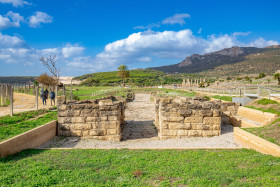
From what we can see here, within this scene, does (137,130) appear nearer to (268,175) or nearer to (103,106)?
(103,106)

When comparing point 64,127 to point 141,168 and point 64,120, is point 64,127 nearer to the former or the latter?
point 64,120

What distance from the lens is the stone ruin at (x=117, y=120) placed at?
9.22 meters

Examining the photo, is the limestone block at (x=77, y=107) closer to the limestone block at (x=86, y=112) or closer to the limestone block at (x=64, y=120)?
the limestone block at (x=86, y=112)

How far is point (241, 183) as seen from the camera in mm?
4203

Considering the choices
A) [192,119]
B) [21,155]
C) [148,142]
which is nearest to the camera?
[21,155]

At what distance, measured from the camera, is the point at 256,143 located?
6766mm

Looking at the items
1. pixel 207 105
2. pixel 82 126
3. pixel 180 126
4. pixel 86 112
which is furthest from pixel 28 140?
pixel 207 105

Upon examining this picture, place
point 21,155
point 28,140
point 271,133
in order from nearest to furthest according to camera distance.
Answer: point 21,155
point 28,140
point 271,133

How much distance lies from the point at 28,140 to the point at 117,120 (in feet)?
11.4

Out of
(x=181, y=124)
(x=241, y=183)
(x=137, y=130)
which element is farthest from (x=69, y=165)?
(x=137, y=130)

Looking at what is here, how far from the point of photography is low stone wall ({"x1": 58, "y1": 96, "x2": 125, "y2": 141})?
9.20m

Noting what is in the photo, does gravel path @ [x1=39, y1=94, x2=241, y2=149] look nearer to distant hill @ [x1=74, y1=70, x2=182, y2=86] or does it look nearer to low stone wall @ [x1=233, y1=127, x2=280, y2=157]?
low stone wall @ [x1=233, y1=127, x2=280, y2=157]

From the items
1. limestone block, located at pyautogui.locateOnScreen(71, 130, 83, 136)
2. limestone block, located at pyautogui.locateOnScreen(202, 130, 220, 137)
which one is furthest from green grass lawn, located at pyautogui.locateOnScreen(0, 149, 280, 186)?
limestone block, located at pyautogui.locateOnScreen(202, 130, 220, 137)

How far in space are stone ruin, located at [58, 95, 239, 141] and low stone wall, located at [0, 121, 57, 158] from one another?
603mm
